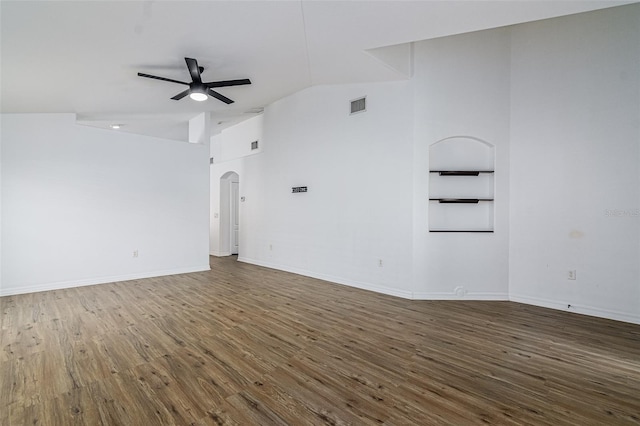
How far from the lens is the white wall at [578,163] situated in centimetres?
368

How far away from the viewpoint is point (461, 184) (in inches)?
181

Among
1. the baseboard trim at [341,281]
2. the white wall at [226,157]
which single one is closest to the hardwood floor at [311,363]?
the baseboard trim at [341,281]

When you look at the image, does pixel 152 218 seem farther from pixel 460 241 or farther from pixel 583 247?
pixel 583 247

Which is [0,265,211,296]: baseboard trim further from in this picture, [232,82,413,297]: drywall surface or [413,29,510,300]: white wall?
[413,29,510,300]: white wall

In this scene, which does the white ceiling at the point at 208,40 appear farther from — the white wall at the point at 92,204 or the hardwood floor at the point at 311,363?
the hardwood floor at the point at 311,363

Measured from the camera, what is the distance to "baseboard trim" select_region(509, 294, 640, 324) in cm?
363

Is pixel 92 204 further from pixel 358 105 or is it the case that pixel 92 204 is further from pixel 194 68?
pixel 358 105

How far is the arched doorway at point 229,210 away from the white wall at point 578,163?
660 centimetres

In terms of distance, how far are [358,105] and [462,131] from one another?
1.70 m

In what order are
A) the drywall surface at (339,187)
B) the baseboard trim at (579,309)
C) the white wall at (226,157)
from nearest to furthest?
the baseboard trim at (579,309) → the drywall surface at (339,187) → the white wall at (226,157)

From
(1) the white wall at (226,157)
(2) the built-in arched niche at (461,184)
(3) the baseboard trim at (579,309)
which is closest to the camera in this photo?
(3) the baseboard trim at (579,309)

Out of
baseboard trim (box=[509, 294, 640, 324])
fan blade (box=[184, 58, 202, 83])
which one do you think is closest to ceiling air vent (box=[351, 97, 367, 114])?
fan blade (box=[184, 58, 202, 83])

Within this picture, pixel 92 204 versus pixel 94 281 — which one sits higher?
pixel 92 204

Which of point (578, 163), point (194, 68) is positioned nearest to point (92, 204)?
point (194, 68)
